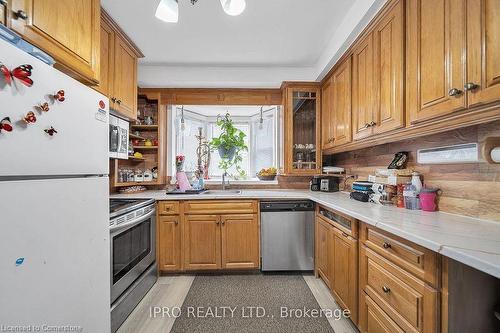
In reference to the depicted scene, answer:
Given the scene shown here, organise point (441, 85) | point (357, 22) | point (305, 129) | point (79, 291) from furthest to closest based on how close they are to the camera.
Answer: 1. point (305, 129)
2. point (357, 22)
3. point (441, 85)
4. point (79, 291)

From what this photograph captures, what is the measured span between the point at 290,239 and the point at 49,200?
2.12 m

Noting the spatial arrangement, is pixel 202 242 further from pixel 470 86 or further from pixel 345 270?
pixel 470 86

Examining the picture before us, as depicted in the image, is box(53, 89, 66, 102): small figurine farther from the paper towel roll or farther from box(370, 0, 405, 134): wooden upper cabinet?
the paper towel roll

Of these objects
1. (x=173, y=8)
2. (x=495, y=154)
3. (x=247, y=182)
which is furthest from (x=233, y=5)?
(x=247, y=182)

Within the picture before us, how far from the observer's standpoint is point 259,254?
2.43m

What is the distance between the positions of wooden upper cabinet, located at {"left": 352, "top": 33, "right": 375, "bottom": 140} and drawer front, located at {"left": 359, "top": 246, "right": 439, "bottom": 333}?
3.26ft

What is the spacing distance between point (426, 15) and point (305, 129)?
5.67ft

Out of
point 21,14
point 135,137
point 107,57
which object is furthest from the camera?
point 135,137

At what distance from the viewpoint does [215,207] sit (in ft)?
7.93

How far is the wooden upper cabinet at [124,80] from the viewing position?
1993 mm

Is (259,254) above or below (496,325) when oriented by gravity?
below

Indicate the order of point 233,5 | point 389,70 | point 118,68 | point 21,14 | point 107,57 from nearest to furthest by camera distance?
1. point 21,14
2. point 233,5
3. point 389,70
4. point 107,57
5. point 118,68

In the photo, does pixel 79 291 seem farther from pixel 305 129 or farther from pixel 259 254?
pixel 305 129

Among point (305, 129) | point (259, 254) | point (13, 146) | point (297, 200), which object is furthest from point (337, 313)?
point (13, 146)
